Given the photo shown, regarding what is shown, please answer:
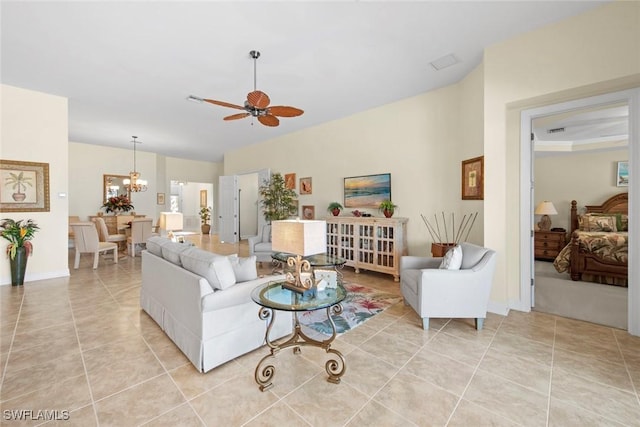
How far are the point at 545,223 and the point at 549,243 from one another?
44 cm

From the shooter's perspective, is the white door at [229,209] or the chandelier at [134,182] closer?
the chandelier at [134,182]

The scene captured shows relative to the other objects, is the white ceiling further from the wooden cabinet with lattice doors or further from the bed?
the bed

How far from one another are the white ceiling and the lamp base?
149 inches

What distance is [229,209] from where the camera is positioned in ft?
27.1

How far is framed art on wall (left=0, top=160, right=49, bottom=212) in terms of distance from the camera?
13.2ft

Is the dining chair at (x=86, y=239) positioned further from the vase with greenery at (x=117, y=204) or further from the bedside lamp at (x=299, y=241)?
the bedside lamp at (x=299, y=241)

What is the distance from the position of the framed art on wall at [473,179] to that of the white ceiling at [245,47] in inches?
48.5

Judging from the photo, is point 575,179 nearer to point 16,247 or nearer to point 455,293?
point 455,293

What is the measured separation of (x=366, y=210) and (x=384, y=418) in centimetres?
378

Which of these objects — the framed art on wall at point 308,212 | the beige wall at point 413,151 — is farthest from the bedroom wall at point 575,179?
the framed art on wall at point 308,212

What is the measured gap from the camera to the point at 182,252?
240 centimetres

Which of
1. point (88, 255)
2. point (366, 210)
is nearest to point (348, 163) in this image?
point (366, 210)

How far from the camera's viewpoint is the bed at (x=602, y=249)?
148 inches

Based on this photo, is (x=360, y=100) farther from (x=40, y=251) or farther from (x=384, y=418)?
(x=40, y=251)
